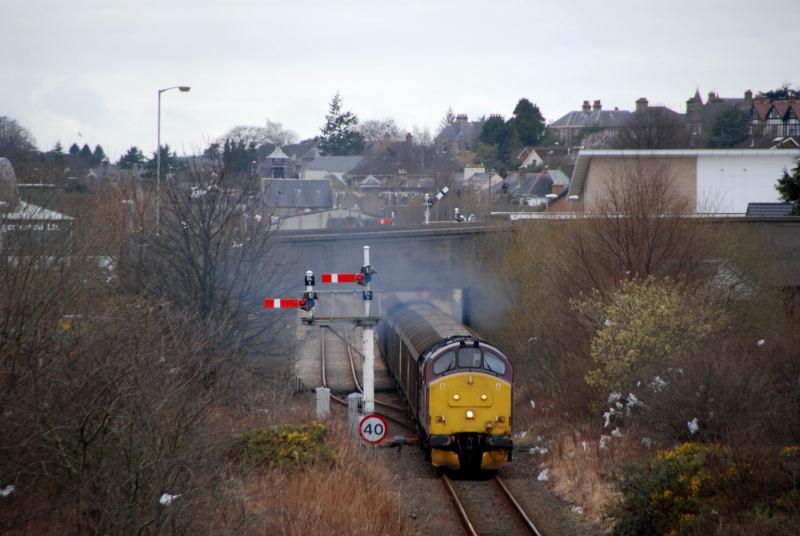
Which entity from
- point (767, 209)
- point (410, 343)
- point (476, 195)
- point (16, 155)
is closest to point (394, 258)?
point (410, 343)

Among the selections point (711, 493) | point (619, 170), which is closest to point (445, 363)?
point (711, 493)

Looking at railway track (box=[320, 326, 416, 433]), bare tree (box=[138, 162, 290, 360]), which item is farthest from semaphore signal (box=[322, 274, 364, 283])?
bare tree (box=[138, 162, 290, 360])

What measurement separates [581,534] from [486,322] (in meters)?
20.6

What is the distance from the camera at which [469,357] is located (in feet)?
59.5

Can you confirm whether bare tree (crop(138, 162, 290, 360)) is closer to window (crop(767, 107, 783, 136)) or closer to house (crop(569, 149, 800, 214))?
house (crop(569, 149, 800, 214))

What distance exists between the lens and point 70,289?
11719 mm

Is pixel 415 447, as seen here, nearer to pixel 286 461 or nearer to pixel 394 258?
pixel 286 461

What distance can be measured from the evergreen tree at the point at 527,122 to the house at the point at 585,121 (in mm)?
7208

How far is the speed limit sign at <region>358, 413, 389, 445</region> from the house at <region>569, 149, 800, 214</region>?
25.3m

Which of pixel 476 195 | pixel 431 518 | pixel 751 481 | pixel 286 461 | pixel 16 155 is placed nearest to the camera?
pixel 751 481

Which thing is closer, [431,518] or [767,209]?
[431,518]

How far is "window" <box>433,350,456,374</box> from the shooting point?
59.1 ft

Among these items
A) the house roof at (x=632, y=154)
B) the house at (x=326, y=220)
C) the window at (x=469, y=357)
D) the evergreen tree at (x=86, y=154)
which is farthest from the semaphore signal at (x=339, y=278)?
the evergreen tree at (x=86, y=154)

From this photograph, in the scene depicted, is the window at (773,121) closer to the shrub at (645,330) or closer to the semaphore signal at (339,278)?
the shrub at (645,330)
